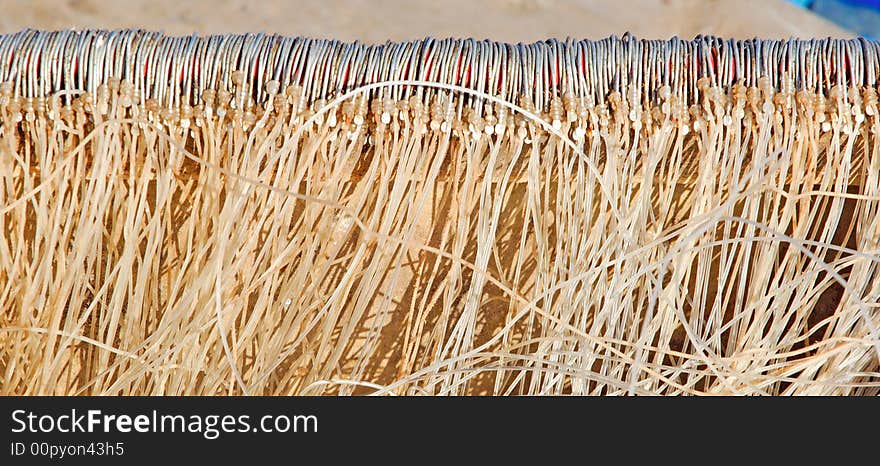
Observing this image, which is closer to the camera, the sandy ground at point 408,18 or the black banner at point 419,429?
the black banner at point 419,429

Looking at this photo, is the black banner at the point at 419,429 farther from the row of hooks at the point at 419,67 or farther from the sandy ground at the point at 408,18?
the sandy ground at the point at 408,18

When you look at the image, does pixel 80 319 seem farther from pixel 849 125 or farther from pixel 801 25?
pixel 801 25

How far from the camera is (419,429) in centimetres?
42

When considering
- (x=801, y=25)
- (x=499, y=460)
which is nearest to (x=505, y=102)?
(x=499, y=460)

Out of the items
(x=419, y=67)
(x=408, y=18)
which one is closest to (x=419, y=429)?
(x=419, y=67)

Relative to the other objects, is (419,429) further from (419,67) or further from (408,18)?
(408,18)

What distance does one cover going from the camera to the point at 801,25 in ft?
2.52

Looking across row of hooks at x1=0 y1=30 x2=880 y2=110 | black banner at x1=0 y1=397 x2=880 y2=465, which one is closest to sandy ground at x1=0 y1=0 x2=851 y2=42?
row of hooks at x1=0 y1=30 x2=880 y2=110

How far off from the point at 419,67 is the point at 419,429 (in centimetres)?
21

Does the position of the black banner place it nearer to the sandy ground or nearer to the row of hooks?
the row of hooks

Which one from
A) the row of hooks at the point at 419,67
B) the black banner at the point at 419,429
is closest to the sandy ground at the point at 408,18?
the row of hooks at the point at 419,67

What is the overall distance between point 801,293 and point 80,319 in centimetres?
43

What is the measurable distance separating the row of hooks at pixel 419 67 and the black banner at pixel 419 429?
0.59 ft

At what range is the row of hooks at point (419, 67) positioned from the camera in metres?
0.48
